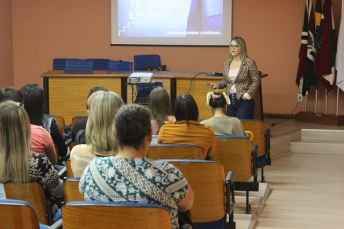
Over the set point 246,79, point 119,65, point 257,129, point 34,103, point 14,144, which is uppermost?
point 119,65

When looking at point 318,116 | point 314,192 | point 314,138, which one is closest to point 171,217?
point 314,192

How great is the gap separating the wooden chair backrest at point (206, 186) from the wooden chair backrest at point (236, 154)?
1145 mm

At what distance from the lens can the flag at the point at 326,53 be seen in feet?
28.1

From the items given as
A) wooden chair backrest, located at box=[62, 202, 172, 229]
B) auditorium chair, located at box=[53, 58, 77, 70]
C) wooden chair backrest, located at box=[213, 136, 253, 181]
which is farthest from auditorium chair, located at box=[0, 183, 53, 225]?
auditorium chair, located at box=[53, 58, 77, 70]

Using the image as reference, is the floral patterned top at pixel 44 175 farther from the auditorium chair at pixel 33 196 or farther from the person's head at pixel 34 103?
the person's head at pixel 34 103

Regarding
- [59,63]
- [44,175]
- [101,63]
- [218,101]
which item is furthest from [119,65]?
[44,175]

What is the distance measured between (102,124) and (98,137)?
0.07 meters

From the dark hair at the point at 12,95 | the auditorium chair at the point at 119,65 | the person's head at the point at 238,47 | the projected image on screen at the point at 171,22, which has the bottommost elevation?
the dark hair at the point at 12,95

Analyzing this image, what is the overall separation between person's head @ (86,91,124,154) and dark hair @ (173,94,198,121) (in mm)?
957

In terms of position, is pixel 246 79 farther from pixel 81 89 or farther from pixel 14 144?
pixel 14 144

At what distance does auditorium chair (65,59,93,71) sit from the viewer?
898cm

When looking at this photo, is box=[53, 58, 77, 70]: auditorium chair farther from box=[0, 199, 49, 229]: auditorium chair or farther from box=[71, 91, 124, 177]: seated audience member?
box=[0, 199, 49, 229]: auditorium chair

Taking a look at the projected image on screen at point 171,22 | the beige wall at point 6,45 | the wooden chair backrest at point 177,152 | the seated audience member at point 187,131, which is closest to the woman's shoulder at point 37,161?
the wooden chair backrest at point 177,152

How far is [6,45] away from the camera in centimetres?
972
